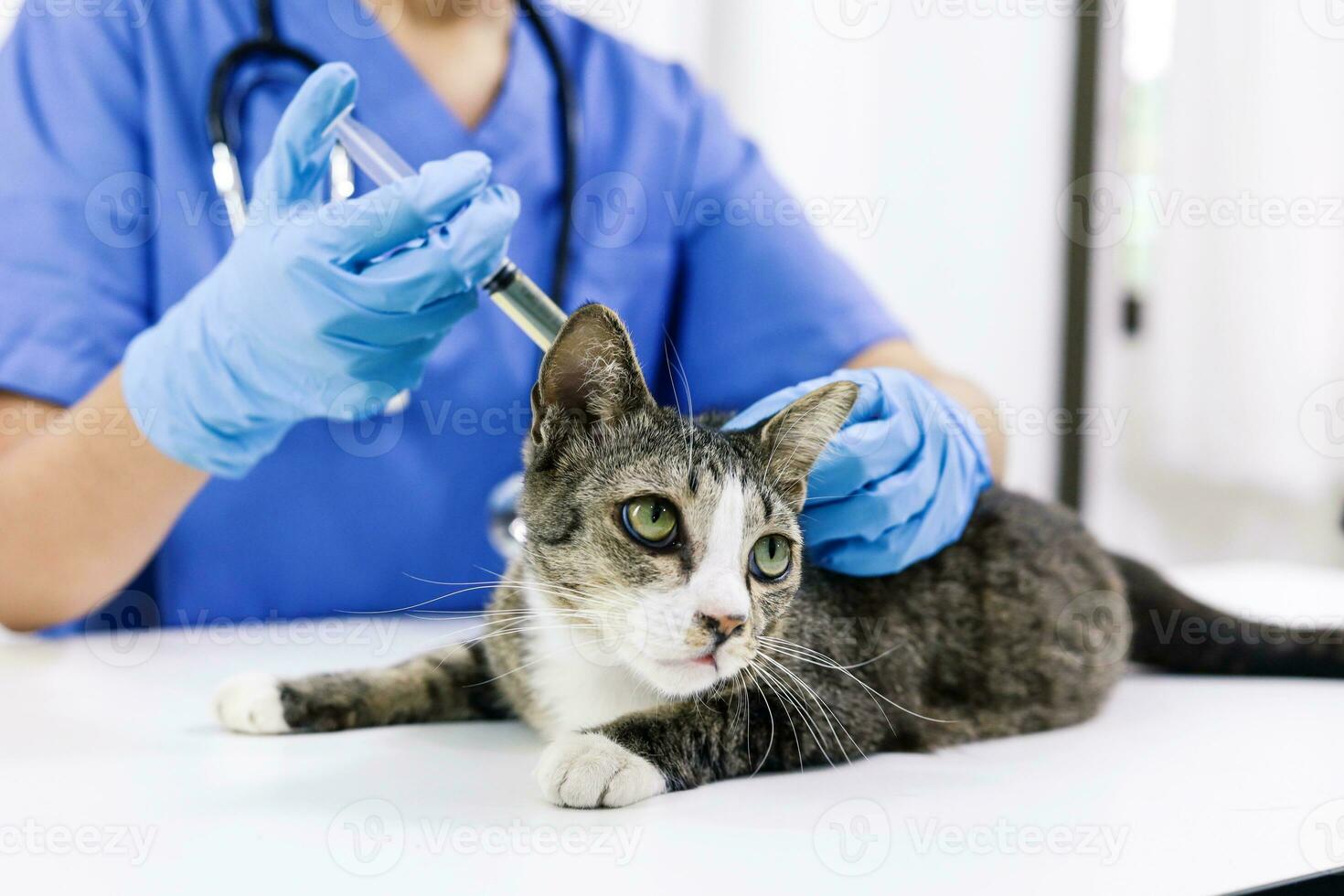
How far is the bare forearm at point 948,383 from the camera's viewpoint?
1.50 m

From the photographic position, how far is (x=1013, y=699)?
3.53 ft

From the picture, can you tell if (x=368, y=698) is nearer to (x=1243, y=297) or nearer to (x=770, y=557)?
(x=770, y=557)

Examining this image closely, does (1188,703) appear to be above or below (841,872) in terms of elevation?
below

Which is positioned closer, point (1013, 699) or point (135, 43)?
point (1013, 699)

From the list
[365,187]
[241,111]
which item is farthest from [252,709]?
[241,111]

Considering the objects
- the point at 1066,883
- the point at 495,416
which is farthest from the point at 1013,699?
the point at 495,416

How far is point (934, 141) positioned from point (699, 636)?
2.13 metres

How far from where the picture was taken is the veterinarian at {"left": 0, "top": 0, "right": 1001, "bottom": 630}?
1037 mm

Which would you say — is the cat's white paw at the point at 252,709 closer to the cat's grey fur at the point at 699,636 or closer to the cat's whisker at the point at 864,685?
the cat's grey fur at the point at 699,636

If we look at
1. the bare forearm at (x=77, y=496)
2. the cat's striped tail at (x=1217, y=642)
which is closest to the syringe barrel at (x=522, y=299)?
the bare forearm at (x=77, y=496)

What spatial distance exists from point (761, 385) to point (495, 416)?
1.35 ft

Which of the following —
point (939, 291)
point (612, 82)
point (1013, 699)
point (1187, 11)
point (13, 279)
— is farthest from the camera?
point (939, 291)

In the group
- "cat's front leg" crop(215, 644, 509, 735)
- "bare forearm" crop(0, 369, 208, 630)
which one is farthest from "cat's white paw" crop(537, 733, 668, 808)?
"bare forearm" crop(0, 369, 208, 630)

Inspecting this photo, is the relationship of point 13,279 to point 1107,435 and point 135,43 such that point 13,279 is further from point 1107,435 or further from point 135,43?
point 1107,435
